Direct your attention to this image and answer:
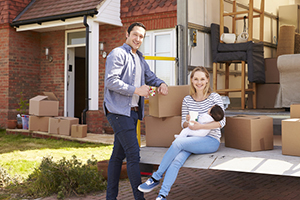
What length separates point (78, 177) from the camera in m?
4.30

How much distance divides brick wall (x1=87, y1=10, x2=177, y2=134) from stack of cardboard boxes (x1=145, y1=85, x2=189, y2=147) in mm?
5412

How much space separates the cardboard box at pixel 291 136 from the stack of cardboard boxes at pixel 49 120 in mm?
6232

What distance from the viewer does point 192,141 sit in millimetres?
3494

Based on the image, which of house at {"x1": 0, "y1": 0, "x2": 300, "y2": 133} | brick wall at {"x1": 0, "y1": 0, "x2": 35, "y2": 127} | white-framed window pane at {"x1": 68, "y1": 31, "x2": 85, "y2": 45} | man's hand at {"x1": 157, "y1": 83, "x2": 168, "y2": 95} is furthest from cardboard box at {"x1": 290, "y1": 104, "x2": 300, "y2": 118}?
brick wall at {"x1": 0, "y1": 0, "x2": 35, "y2": 127}

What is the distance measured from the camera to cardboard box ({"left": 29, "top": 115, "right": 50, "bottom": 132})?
31.6 ft

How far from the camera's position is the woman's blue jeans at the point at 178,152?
3.23 meters

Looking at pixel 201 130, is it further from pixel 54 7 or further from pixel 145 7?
pixel 54 7

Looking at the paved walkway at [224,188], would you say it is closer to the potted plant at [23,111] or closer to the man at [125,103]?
the man at [125,103]

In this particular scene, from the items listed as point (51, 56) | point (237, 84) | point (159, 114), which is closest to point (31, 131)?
point (51, 56)

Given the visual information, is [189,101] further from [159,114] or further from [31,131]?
[31,131]

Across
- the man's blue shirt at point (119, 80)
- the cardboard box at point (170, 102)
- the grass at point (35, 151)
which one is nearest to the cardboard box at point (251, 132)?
the cardboard box at point (170, 102)

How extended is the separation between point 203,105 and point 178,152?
2.05ft

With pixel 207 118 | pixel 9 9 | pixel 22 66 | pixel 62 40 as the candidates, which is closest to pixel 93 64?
pixel 62 40

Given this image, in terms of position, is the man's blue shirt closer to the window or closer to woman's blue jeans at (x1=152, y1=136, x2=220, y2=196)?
woman's blue jeans at (x1=152, y1=136, x2=220, y2=196)
